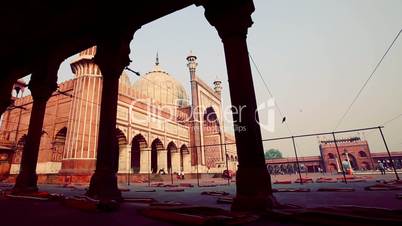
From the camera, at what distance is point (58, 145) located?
49.5ft

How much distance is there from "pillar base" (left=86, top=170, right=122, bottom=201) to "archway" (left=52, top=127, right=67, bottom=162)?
13.9 m

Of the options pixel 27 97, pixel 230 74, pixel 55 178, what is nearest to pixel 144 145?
pixel 55 178

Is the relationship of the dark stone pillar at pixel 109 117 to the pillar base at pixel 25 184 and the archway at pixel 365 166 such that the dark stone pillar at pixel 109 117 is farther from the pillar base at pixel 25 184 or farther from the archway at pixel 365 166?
the archway at pixel 365 166

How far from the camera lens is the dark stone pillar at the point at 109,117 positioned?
137 inches

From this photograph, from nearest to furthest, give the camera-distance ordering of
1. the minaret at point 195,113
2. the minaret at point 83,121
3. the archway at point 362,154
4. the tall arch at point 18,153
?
the minaret at point 83,121 → the tall arch at point 18,153 → the minaret at point 195,113 → the archway at point 362,154

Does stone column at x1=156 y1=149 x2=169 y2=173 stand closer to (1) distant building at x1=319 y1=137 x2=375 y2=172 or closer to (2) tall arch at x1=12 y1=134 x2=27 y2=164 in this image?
(2) tall arch at x1=12 y1=134 x2=27 y2=164

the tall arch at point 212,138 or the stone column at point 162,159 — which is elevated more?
the tall arch at point 212,138

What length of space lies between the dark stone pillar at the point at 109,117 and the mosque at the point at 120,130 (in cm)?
517

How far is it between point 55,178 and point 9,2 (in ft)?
40.2

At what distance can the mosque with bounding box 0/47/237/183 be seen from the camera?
13.4 m

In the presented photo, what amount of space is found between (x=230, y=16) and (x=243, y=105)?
1.32 meters

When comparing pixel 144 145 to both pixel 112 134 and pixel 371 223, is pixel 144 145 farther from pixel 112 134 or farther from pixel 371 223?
pixel 371 223

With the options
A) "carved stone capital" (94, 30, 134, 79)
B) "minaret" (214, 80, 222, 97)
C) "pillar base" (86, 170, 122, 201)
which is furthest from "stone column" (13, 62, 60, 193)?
"minaret" (214, 80, 222, 97)

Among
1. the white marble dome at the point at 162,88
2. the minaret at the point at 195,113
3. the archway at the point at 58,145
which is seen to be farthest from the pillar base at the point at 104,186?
the white marble dome at the point at 162,88
